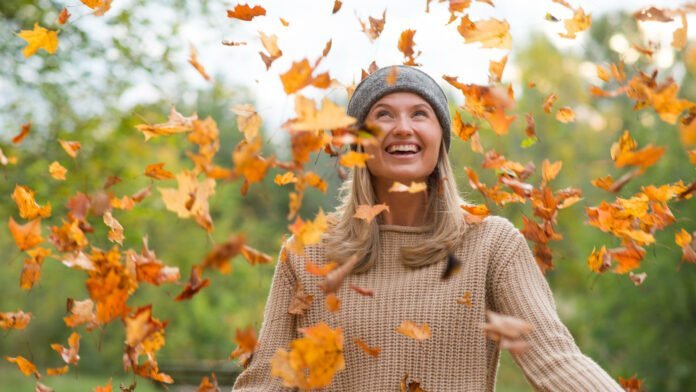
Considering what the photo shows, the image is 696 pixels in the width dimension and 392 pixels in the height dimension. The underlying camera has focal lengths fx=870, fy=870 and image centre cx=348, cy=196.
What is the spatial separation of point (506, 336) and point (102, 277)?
931 mm

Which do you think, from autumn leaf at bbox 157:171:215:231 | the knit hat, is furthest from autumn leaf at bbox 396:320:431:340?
autumn leaf at bbox 157:171:215:231

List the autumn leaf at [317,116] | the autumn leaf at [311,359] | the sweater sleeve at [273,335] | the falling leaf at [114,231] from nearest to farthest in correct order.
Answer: the autumn leaf at [317,116] → the autumn leaf at [311,359] → the falling leaf at [114,231] → the sweater sleeve at [273,335]

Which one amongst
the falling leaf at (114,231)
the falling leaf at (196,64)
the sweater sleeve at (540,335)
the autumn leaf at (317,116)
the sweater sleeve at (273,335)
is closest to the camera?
the autumn leaf at (317,116)

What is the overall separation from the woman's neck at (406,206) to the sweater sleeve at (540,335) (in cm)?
37

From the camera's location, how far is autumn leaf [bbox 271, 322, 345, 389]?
1.93 m

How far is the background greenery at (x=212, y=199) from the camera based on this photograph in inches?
230

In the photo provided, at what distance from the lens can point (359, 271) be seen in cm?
280

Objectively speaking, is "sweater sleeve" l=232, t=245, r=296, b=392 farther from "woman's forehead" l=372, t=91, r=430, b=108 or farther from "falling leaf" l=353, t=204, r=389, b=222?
"woman's forehead" l=372, t=91, r=430, b=108

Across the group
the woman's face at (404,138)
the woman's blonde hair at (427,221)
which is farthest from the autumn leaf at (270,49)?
the woman's blonde hair at (427,221)

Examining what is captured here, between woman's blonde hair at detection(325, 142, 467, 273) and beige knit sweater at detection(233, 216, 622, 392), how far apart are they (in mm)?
45

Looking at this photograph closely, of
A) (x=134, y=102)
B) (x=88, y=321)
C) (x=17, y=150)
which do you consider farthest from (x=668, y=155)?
(x=88, y=321)

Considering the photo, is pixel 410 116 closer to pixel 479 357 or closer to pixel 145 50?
pixel 479 357

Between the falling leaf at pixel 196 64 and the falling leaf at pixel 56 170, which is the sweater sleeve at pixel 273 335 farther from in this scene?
the falling leaf at pixel 196 64

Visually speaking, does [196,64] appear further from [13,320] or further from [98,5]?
[13,320]
